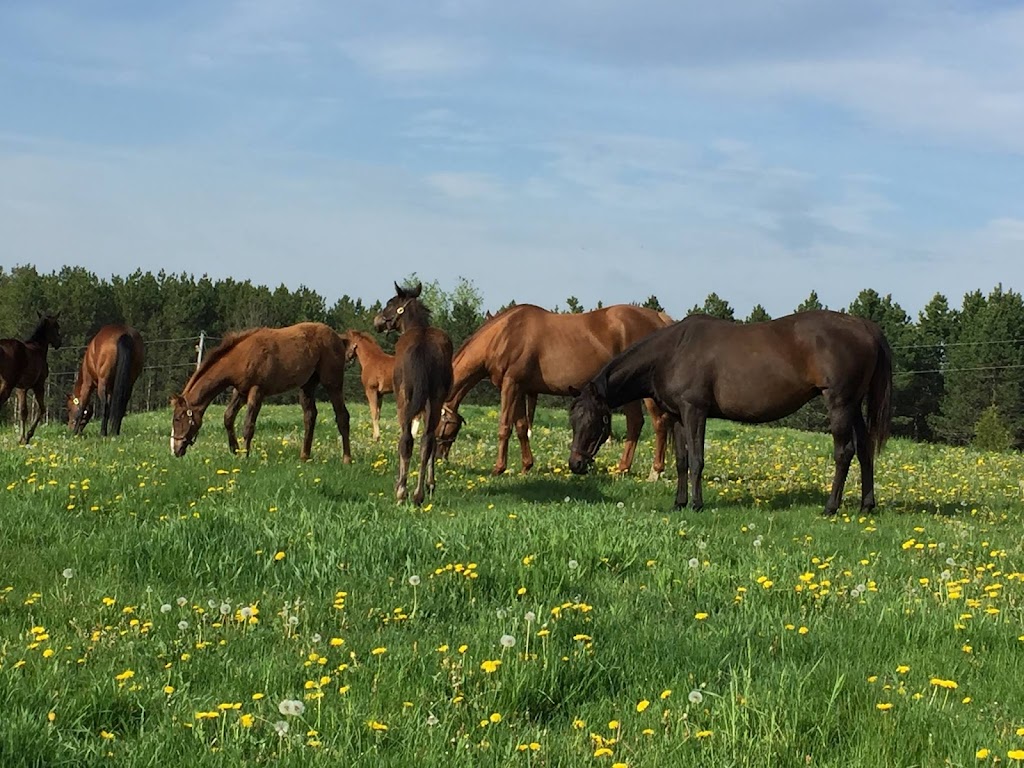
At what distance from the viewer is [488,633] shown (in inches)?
203

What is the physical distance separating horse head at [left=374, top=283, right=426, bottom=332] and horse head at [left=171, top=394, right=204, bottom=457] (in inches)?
124

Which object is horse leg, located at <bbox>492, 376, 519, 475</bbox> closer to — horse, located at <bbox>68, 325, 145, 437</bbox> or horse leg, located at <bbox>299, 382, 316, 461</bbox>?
horse leg, located at <bbox>299, 382, 316, 461</bbox>

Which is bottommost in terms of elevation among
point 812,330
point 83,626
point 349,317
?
point 83,626

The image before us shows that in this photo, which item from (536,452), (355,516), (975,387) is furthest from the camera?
(975,387)

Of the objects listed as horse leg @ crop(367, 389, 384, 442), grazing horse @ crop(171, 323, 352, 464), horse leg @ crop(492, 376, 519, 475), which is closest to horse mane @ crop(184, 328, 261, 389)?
grazing horse @ crop(171, 323, 352, 464)

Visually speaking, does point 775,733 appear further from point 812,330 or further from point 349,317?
point 349,317

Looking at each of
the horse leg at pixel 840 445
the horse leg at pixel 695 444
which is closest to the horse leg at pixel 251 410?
the horse leg at pixel 695 444

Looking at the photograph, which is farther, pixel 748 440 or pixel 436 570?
pixel 748 440

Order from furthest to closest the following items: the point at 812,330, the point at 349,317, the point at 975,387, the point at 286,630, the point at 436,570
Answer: the point at 349,317
the point at 975,387
the point at 812,330
the point at 436,570
the point at 286,630

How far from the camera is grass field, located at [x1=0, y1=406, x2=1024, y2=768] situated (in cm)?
382

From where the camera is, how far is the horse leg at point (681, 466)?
1132cm

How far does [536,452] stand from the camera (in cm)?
1703

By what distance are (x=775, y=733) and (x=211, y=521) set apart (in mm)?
5222

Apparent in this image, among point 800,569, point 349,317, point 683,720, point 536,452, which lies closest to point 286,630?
point 683,720
